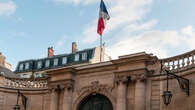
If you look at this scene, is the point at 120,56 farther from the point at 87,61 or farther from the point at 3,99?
the point at 87,61

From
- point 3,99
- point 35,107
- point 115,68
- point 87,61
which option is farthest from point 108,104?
point 87,61

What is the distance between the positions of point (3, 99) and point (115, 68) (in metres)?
6.73

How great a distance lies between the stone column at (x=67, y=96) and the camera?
16.9m

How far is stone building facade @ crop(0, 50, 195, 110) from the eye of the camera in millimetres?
14250

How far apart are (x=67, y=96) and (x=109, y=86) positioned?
7.69 ft

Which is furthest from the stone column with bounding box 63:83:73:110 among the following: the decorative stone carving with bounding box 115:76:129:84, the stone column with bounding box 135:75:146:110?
the stone column with bounding box 135:75:146:110

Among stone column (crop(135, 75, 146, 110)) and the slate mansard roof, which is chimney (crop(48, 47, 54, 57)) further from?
stone column (crop(135, 75, 146, 110))

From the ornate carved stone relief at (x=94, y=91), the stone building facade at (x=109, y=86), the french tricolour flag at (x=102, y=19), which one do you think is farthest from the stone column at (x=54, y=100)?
the french tricolour flag at (x=102, y=19)

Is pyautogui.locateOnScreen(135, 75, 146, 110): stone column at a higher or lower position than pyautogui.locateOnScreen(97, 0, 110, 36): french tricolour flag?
lower

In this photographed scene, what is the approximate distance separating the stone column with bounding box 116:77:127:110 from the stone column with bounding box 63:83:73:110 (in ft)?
9.08

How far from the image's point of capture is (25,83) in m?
19.3

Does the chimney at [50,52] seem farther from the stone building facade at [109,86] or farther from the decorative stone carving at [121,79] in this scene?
the decorative stone carving at [121,79]

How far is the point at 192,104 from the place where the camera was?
13.0 m

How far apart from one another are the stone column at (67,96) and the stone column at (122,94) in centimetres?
277
